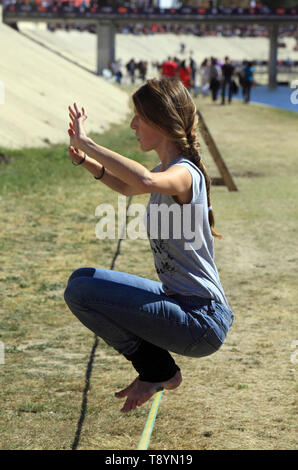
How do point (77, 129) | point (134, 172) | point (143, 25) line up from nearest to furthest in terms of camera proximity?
point (134, 172)
point (77, 129)
point (143, 25)

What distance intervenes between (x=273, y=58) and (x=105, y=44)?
16626 millimetres

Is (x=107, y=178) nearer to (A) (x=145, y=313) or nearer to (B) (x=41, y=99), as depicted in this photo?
(A) (x=145, y=313)

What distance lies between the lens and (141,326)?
3602mm

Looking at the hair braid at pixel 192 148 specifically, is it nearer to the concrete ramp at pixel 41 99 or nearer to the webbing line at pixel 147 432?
the webbing line at pixel 147 432

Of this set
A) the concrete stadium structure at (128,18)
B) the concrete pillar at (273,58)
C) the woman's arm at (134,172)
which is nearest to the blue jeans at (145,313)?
the woman's arm at (134,172)

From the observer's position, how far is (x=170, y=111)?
3543mm

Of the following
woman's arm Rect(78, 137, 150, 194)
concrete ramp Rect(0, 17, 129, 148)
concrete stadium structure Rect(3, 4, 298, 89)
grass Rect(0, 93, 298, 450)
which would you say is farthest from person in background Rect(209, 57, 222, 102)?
woman's arm Rect(78, 137, 150, 194)

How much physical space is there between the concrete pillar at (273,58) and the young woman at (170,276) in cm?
7154

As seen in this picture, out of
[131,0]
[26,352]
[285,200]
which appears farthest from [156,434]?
[131,0]

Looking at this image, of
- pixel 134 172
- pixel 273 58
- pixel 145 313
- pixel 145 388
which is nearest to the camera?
pixel 134 172

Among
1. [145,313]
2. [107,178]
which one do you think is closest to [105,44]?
[107,178]

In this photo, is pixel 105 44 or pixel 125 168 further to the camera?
pixel 105 44
